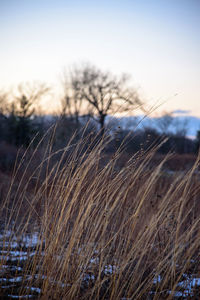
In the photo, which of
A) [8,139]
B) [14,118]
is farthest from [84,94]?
[8,139]

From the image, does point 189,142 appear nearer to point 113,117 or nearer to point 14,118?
point 14,118

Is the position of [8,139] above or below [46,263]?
above

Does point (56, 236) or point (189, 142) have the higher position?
point (189, 142)

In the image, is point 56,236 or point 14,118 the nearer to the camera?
point 56,236

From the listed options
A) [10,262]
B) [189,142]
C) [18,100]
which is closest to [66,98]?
[18,100]

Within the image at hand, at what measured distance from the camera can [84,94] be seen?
2814 centimetres

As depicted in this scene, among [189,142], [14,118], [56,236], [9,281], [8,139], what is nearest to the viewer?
[56,236]

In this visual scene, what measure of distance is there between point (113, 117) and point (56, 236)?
2.73 ft

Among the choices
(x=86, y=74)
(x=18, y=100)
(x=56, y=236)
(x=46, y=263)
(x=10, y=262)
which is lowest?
(x=10, y=262)

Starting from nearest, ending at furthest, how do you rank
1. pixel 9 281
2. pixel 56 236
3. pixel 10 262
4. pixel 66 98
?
1. pixel 56 236
2. pixel 9 281
3. pixel 10 262
4. pixel 66 98

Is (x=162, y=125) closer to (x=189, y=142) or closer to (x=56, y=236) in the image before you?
(x=189, y=142)

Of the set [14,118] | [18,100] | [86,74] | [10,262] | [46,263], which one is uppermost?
[86,74]

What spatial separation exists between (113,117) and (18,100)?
24.5 metres

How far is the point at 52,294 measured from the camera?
1.79 metres
